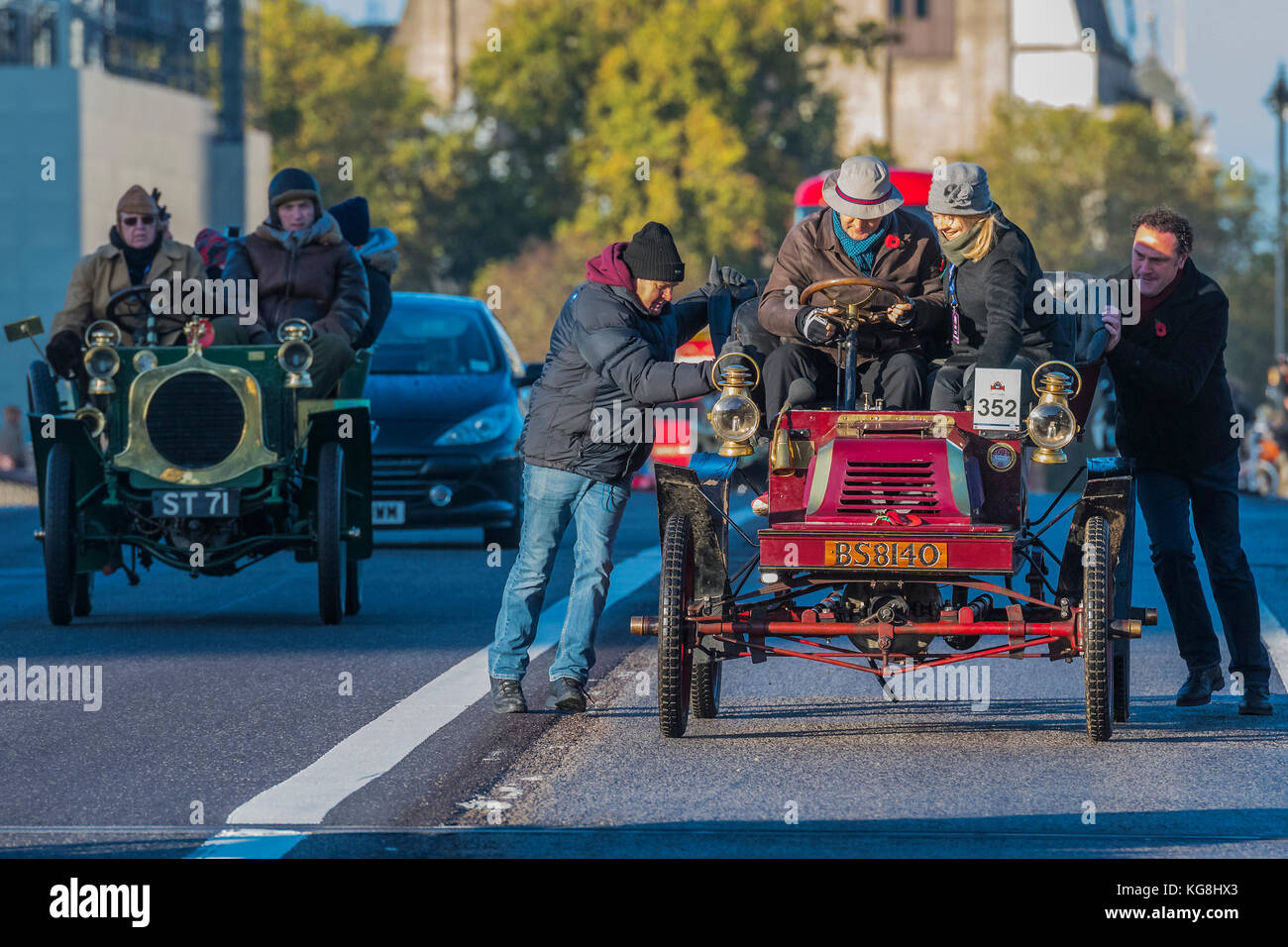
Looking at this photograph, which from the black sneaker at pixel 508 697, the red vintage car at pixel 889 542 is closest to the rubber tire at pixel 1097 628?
the red vintage car at pixel 889 542

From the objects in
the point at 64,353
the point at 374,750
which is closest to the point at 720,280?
the point at 374,750

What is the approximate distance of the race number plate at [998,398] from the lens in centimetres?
897

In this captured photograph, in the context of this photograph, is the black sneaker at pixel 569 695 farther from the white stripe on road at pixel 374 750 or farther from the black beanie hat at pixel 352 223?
the black beanie hat at pixel 352 223

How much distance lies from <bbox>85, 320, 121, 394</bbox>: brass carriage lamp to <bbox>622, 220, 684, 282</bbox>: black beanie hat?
13.7 ft

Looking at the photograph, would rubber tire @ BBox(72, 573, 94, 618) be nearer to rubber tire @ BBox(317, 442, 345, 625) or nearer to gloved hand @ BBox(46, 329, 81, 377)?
gloved hand @ BBox(46, 329, 81, 377)

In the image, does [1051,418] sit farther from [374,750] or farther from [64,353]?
[64,353]

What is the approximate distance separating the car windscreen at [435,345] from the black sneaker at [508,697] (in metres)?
9.22

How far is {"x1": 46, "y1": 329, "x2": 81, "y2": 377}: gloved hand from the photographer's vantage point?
1291 cm

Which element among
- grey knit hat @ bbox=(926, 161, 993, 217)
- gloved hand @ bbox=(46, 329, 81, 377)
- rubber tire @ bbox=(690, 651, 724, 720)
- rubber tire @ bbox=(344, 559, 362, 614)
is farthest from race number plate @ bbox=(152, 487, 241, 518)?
grey knit hat @ bbox=(926, 161, 993, 217)

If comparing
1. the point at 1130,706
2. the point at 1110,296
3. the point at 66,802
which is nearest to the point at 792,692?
the point at 1130,706

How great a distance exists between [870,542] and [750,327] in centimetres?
154

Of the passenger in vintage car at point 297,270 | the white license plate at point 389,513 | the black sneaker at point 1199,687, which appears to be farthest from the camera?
the white license plate at point 389,513

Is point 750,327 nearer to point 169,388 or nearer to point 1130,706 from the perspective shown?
point 1130,706

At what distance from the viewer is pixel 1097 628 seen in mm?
8602
